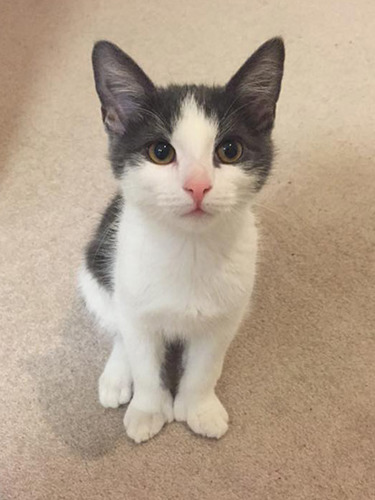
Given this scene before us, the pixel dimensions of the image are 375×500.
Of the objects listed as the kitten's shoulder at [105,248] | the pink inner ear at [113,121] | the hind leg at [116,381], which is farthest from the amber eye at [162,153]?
the hind leg at [116,381]

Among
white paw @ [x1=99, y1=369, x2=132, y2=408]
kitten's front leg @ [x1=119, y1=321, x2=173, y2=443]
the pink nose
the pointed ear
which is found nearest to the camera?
the pink nose

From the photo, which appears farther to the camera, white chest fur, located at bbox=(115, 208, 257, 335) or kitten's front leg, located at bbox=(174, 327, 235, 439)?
kitten's front leg, located at bbox=(174, 327, 235, 439)

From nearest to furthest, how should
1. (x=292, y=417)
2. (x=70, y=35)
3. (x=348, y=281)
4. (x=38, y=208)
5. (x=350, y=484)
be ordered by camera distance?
1. (x=350, y=484)
2. (x=292, y=417)
3. (x=348, y=281)
4. (x=38, y=208)
5. (x=70, y=35)

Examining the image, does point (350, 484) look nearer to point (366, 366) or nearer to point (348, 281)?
point (366, 366)

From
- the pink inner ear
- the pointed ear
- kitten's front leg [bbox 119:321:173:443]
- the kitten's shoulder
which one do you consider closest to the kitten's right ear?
the pink inner ear

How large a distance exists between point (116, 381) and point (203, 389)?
0.65ft

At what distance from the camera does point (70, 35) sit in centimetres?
224

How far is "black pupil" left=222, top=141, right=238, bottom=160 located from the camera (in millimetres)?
975

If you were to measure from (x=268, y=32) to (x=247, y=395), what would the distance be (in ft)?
4.83

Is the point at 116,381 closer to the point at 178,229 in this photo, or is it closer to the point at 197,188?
Answer: the point at 178,229

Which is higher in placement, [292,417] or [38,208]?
[38,208]

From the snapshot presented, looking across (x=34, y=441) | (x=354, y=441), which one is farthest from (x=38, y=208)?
(x=354, y=441)

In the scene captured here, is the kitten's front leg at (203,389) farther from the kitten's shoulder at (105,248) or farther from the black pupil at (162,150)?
the black pupil at (162,150)

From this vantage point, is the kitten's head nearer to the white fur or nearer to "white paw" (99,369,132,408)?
the white fur
